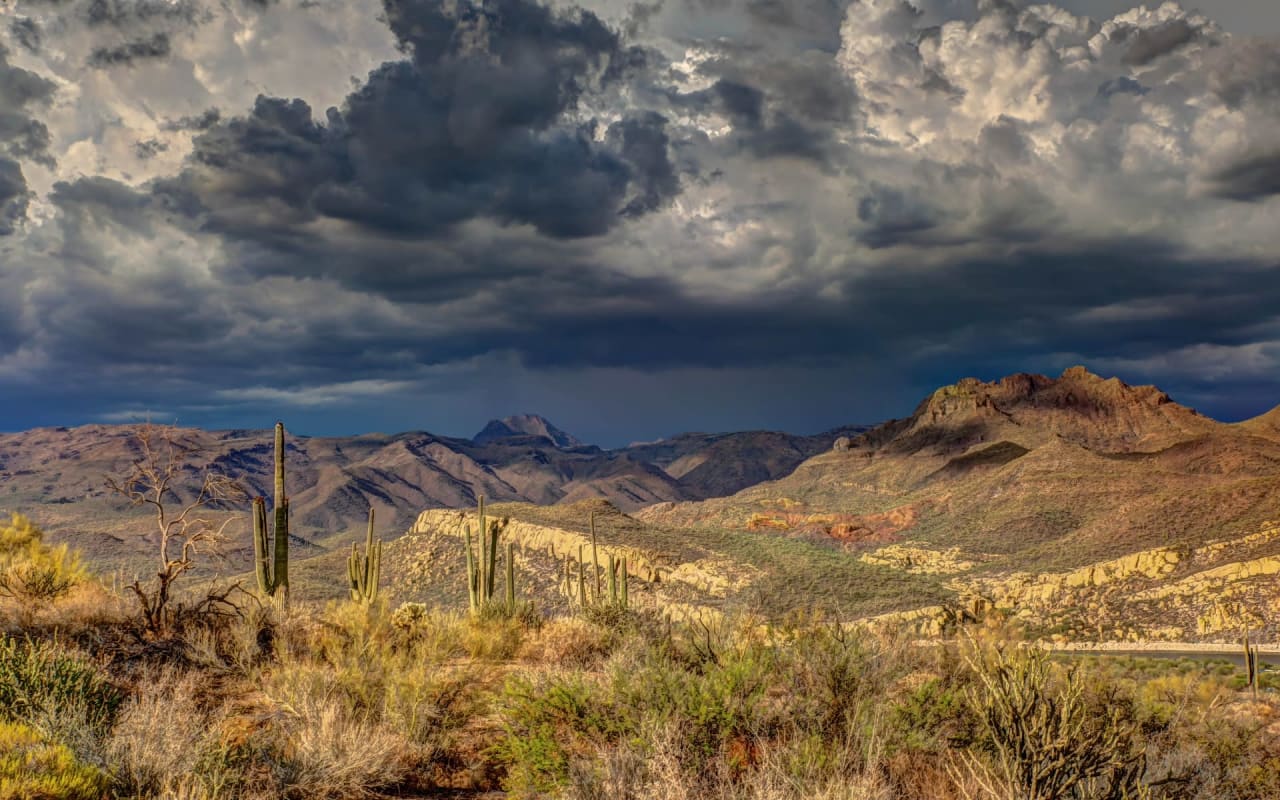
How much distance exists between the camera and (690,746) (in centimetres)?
815

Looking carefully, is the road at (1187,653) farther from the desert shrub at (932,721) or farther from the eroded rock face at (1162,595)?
the desert shrub at (932,721)

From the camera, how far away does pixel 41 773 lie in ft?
22.8

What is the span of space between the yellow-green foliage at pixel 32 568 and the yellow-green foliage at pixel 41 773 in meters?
8.29

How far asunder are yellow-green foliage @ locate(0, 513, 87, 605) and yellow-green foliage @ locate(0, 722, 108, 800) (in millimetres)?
8290

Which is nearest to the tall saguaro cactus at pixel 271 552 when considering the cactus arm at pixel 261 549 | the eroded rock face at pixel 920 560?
the cactus arm at pixel 261 549

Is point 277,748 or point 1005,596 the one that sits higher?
point 277,748

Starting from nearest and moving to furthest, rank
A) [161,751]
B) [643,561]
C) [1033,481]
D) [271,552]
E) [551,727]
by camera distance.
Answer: [161,751]
[551,727]
[271,552]
[643,561]
[1033,481]

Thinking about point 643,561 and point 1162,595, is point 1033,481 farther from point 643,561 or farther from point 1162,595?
point 643,561

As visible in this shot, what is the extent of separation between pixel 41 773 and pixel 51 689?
216cm

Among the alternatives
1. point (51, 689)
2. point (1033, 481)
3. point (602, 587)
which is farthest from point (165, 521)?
point (1033, 481)

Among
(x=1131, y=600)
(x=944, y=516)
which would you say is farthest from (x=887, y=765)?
(x=944, y=516)

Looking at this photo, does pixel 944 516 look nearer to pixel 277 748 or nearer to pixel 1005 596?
pixel 1005 596

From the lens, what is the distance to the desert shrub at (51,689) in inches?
330

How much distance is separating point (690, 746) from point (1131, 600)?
59.7 meters
